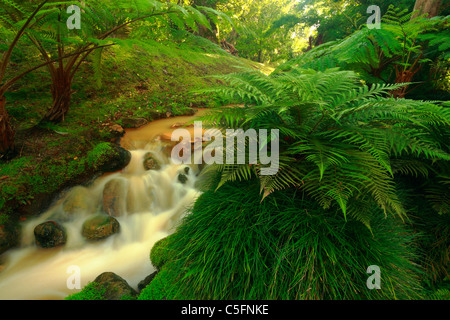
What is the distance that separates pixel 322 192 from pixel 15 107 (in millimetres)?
5340

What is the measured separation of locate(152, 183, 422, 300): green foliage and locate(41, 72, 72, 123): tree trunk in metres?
3.92

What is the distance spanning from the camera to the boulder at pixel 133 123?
15.9 feet

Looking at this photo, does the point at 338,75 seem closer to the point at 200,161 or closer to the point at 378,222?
the point at 378,222

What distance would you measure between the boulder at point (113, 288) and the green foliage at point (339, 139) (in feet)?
5.27

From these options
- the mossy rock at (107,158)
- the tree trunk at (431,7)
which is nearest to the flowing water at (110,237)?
the mossy rock at (107,158)

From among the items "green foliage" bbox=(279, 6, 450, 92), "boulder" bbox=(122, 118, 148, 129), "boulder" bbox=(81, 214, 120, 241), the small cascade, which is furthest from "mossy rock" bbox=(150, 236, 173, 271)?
"boulder" bbox=(122, 118, 148, 129)

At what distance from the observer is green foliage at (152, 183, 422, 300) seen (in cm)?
117

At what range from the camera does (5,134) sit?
2.85 metres

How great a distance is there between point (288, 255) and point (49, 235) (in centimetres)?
330

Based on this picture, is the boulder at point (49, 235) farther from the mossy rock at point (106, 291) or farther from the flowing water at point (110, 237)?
the mossy rock at point (106, 291)

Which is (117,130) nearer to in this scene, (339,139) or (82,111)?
(82,111)

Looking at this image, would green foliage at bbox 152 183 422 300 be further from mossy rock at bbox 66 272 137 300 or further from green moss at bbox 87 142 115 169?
green moss at bbox 87 142 115 169
